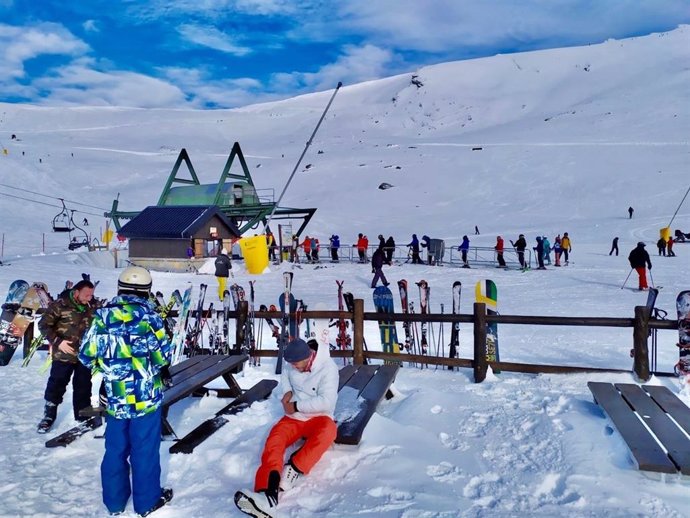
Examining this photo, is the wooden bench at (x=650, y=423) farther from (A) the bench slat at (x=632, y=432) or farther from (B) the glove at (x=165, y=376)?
(B) the glove at (x=165, y=376)

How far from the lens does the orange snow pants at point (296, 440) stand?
3.99m

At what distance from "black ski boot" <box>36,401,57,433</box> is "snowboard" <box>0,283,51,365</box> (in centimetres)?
351

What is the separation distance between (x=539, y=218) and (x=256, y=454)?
38378mm

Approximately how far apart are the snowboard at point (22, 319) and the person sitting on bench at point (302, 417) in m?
6.19

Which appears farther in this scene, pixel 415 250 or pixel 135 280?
pixel 415 250

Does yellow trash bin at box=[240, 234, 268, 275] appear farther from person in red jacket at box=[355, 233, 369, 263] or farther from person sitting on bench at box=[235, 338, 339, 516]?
person sitting on bench at box=[235, 338, 339, 516]

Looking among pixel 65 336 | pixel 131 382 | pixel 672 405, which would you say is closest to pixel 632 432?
pixel 672 405

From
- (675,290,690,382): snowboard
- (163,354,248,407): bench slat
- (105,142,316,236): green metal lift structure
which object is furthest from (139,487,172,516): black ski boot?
(105,142,316,236): green metal lift structure

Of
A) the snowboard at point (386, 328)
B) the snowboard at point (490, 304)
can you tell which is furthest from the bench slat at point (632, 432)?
the snowboard at point (386, 328)

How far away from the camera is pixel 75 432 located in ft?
17.3

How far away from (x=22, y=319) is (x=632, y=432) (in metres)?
8.96

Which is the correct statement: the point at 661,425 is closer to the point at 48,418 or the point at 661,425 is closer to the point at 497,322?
the point at 497,322

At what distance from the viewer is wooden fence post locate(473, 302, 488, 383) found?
6.92 m

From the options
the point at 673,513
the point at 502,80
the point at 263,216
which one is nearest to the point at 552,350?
the point at 673,513
